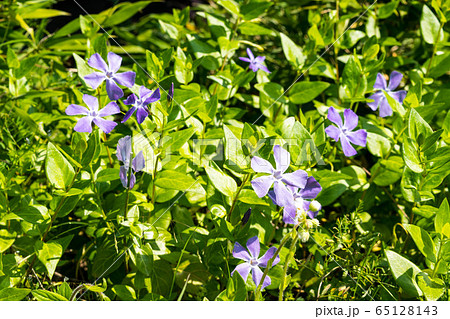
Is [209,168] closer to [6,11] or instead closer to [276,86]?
[276,86]

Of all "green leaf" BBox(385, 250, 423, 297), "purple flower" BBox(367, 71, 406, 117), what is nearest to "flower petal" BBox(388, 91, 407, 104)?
"purple flower" BBox(367, 71, 406, 117)

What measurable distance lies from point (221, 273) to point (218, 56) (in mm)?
823

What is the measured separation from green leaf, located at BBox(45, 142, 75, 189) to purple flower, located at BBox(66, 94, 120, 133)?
0.10 meters

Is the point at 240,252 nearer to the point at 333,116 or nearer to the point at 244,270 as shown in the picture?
the point at 244,270

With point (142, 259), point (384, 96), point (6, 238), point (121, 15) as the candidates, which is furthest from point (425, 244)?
point (121, 15)

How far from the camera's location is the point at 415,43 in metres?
2.25

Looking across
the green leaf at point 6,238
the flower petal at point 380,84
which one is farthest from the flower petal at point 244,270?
the flower petal at point 380,84

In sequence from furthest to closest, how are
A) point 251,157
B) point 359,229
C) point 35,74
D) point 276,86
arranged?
point 35,74 → point 276,86 → point 359,229 → point 251,157

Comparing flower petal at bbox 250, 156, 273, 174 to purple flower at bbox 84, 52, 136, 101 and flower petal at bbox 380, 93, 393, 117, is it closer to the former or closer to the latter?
purple flower at bbox 84, 52, 136, 101

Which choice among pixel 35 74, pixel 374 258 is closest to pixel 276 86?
pixel 374 258

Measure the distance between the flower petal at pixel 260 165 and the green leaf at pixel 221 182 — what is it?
16 cm

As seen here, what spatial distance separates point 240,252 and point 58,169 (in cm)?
50

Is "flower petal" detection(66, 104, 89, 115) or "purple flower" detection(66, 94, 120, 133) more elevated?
"flower petal" detection(66, 104, 89, 115)

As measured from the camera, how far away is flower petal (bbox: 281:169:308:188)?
112 centimetres
